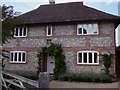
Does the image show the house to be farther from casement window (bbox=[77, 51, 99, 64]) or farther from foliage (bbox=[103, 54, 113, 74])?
foliage (bbox=[103, 54, 113, 74])

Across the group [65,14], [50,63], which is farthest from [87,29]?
[50,63]

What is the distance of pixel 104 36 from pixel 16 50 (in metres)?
10.1

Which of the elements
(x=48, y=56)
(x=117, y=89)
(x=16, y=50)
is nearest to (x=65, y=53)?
(x=48, y=56)

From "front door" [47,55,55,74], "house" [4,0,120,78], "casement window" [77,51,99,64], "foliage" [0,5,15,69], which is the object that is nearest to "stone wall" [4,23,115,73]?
"house" [4,0,120,78]

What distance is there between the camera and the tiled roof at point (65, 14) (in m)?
24.5

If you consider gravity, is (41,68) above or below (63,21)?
below

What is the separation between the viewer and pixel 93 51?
939 inches

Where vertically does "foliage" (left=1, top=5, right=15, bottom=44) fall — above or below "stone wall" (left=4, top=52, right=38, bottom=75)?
above

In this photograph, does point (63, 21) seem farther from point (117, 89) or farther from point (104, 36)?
point (117, 89)

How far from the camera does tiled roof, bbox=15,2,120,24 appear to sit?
24500 millimetres

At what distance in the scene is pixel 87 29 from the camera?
80.5 ft

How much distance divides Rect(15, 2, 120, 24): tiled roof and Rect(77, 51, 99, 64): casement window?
3.35 metres

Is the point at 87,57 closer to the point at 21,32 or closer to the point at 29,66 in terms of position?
the point at 29,66

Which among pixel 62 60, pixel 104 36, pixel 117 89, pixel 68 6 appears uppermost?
pixel 68 6
